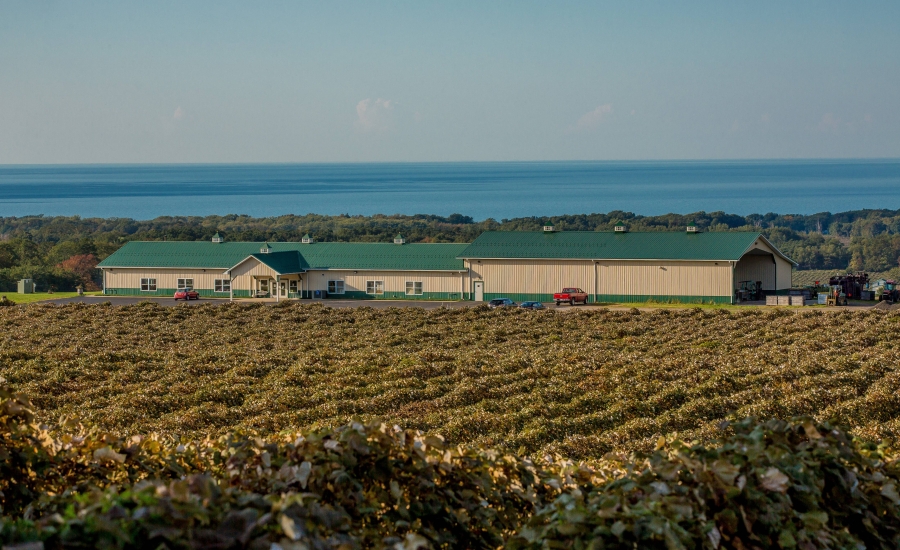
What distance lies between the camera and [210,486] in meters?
5.02

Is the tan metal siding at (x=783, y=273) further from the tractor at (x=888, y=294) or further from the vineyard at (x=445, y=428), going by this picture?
the vineyard at (x=445, y=428)

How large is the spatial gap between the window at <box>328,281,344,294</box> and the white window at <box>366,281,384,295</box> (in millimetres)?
1729

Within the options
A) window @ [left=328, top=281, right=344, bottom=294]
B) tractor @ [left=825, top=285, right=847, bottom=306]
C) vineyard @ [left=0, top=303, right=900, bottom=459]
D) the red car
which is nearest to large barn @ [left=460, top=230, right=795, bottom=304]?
tractor @ [left=825, top=285, right=847, bottom=306]

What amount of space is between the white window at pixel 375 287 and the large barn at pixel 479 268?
6 cm

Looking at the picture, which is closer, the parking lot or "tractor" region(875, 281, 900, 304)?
the parking lot

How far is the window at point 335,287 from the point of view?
58594 mm

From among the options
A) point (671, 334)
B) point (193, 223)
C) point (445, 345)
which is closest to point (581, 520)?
point (445, 345)

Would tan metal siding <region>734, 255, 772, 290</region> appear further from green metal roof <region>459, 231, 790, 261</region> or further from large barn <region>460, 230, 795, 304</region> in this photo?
green metal roof <region>459, 231, 790, 261</region>

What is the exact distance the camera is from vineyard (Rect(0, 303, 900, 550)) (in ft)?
17.9

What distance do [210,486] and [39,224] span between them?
565ft

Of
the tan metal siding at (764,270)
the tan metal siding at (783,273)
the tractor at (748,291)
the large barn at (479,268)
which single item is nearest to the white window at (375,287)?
the large barn at (479,268)

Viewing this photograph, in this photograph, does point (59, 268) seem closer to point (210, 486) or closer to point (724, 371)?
point (724, 371)

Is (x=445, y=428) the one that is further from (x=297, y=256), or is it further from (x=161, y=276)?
(x=161, y=276)

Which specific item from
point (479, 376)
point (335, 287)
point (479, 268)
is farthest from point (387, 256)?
point (479, 376)
